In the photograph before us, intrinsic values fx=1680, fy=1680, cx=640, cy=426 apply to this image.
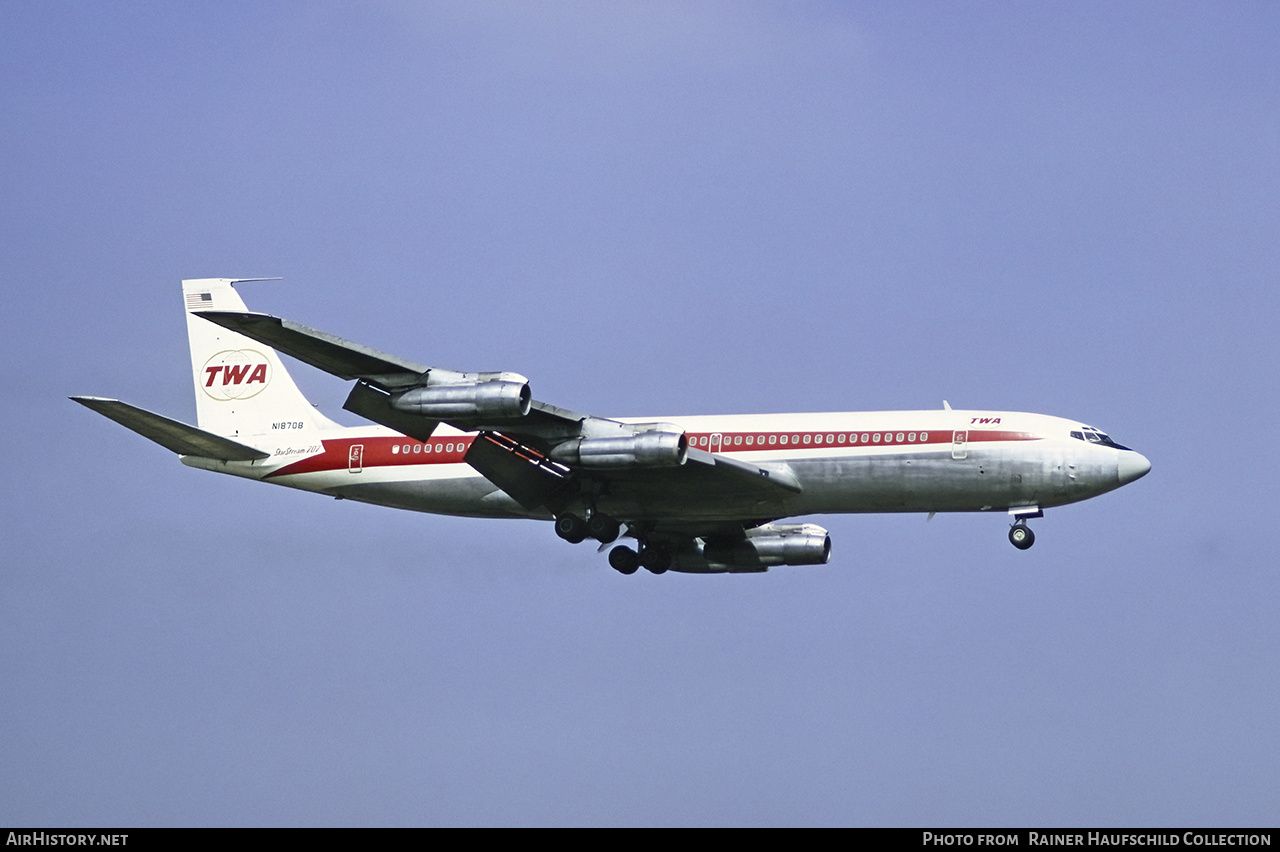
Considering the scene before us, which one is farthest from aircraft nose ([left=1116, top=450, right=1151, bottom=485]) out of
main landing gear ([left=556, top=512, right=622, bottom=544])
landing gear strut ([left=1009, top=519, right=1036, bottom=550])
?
main landing gear ([left=556, top=512, right=622, bottom=544])

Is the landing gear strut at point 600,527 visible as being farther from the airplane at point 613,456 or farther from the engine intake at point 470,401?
the engine intake at point 470,401

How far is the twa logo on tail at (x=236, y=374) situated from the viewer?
59438 mm

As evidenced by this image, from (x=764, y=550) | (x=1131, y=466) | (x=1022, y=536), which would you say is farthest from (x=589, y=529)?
(x=1131, y=466)

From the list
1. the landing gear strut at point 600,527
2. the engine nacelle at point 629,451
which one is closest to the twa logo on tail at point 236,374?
the landing gear strut at point 600,527

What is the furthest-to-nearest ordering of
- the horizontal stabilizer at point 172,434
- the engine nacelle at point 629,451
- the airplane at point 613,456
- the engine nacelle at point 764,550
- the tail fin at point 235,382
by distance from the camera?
the engine nacelle at point 764,550, the tail fin at point 235,382, the horizontal stabilizer at point 172,434, the engine nacelle at point 629,451, the airplane at point 613,456

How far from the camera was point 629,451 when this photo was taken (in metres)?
50.5

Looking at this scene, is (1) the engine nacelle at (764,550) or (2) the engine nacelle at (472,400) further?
(1) the engine nacelle at (764,550)

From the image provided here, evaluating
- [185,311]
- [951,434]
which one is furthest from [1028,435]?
[185,311]

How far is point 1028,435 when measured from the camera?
51688 mm

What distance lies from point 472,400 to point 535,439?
3.69m

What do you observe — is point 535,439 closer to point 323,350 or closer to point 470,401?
point 470,401

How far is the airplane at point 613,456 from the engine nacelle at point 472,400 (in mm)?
41
